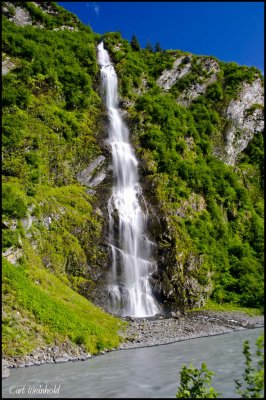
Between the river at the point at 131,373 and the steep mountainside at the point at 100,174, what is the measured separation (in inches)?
89.6

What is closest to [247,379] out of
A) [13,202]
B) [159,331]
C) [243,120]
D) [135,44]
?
[159,331]

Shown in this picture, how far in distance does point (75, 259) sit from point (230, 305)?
1481cm

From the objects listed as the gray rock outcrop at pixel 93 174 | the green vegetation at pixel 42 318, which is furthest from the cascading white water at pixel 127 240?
the green vegetation at pixel 42 318

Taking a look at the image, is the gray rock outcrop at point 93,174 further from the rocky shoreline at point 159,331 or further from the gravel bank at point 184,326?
the gravel bank at point 184,326

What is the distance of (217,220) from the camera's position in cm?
4084

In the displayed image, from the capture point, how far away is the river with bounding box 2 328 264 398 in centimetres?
1112

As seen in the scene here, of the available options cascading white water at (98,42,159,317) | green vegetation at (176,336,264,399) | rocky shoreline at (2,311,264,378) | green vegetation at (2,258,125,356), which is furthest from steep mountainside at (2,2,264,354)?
green vegetation at (176,336,264,399)

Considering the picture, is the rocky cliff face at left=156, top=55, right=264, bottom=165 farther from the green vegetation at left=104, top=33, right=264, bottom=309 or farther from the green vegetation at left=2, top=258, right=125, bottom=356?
the green vegetation at left=2, top=258, right=125, bottom=356

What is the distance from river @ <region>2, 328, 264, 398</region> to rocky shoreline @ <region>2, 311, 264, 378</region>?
0.69 metres

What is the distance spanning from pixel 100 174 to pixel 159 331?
18.2 meters

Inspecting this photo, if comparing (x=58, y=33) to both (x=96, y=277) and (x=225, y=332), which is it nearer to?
(x=96, y=277)

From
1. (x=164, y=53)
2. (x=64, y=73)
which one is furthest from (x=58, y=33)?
(x=164, y=53)

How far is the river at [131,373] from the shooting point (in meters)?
11.1

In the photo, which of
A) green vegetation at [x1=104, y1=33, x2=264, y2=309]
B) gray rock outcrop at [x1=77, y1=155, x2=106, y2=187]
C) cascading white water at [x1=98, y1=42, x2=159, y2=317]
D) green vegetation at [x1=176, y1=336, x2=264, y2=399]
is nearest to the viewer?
green vegetation at [x1=176, y1=336, x2=264, y2=399]
